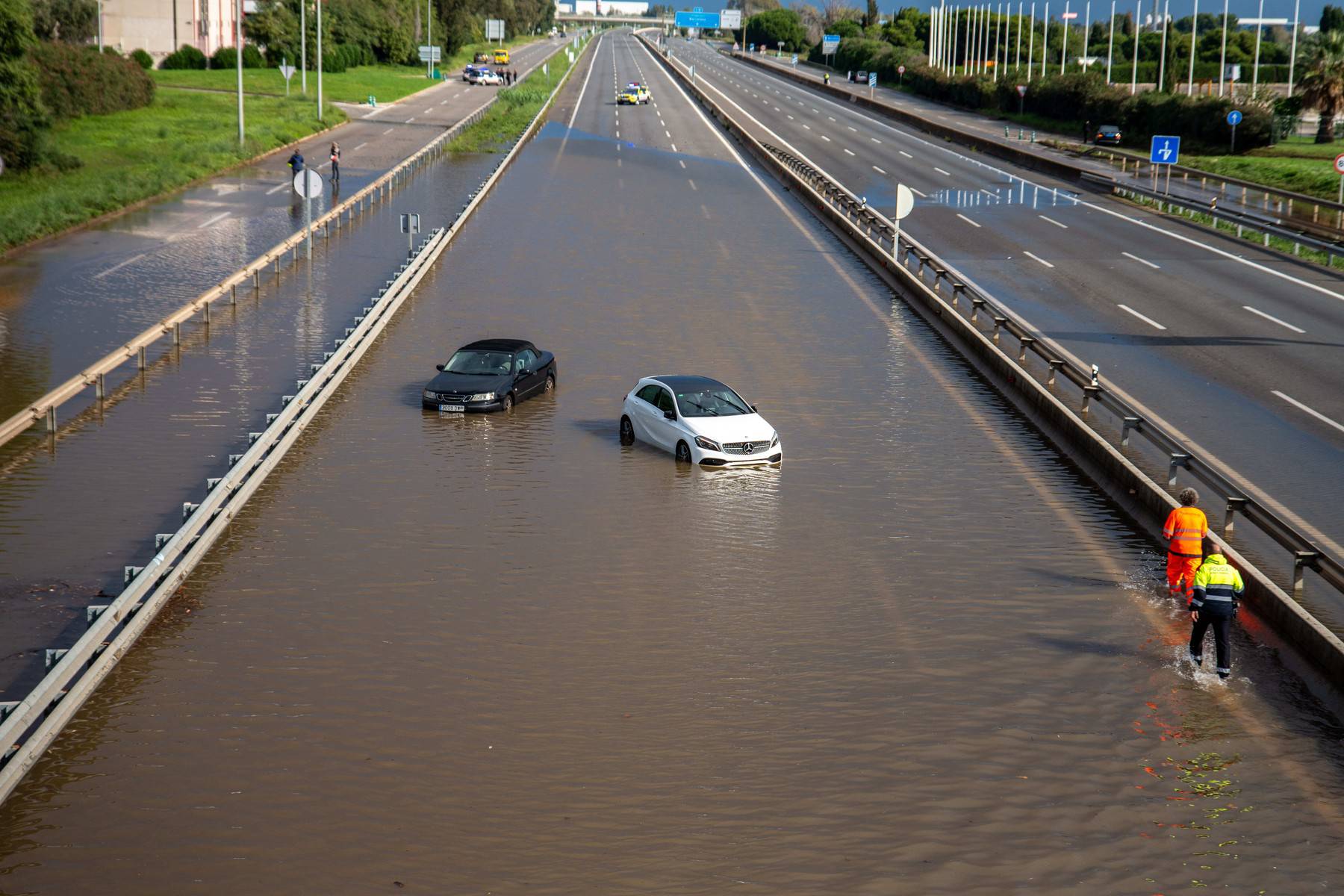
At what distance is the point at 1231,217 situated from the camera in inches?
1921

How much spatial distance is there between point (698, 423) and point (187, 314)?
13.5 m

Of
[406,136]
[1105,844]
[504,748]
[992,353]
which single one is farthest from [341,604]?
[406,136]

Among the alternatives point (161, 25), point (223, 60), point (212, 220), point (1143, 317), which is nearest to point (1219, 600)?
point (1143, 317)

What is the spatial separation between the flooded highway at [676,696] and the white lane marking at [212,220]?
2490 cm

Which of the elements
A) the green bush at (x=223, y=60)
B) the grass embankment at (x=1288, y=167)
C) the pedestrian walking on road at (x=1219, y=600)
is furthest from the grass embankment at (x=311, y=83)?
the pedestrian walking on road at (x=1219, y=600)

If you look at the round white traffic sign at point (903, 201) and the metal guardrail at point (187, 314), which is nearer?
the metal guardrail at point (187, 314)

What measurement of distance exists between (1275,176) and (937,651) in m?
55.2

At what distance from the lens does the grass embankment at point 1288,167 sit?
58531mm

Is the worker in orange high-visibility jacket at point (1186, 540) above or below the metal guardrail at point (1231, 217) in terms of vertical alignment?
below

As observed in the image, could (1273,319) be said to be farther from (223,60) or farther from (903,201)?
(223,60)

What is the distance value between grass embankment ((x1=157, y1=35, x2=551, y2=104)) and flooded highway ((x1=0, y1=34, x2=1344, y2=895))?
256 feet

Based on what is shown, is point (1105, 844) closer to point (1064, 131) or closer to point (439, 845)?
point (439, 845)

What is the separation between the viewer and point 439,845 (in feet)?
34.9

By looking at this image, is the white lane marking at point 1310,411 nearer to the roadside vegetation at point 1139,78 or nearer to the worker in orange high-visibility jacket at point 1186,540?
the worker in orange high-visibility jacket at point 1186,540
